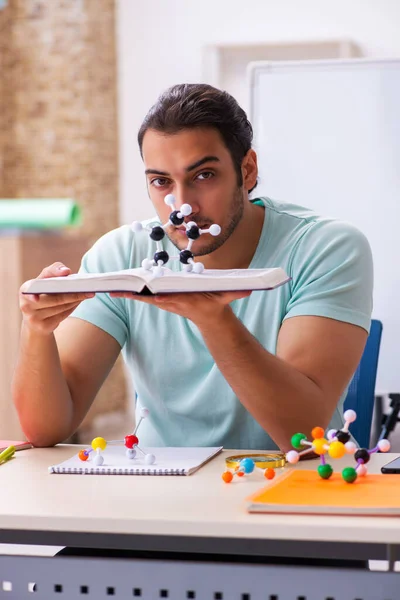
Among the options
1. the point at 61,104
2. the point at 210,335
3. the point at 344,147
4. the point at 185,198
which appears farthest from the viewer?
the point at 61,104

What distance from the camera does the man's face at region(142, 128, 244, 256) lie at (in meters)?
1.52

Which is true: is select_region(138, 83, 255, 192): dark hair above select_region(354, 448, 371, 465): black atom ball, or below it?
above

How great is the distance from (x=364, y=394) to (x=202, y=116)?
0.64 m

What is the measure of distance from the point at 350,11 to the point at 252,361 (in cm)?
369

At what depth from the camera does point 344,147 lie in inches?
121

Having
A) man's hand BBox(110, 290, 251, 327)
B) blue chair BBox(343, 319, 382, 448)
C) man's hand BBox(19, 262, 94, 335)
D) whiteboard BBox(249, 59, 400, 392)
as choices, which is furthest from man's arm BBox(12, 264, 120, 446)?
whiteboard BBox(249, 59, 400, 392)

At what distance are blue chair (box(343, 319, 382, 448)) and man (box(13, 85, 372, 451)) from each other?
16 cm

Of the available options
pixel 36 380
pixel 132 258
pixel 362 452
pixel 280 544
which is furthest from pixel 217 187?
pixel 280 544

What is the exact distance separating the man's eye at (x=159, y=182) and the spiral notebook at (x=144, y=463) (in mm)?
457

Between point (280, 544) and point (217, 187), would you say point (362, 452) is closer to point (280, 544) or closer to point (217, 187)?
point (280, 544)

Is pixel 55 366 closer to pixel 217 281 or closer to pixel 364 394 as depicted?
pixel 217 281

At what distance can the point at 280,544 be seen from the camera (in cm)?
96

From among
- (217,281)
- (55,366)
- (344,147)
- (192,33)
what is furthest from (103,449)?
(192,33)

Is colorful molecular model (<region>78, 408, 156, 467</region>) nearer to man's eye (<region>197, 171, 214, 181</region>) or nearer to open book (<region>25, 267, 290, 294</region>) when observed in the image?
open book (<region>25, 267, 290, 294</region>)
